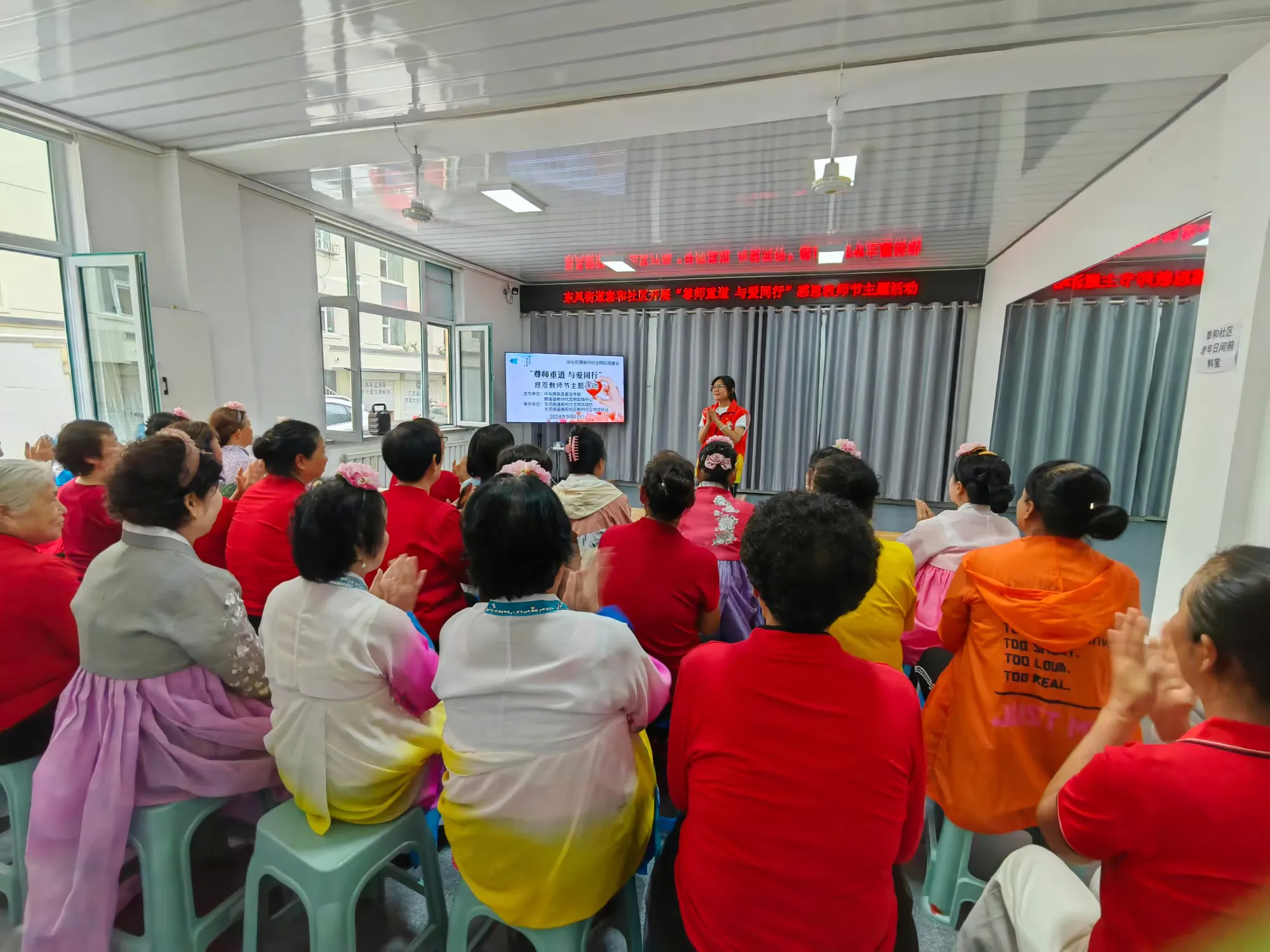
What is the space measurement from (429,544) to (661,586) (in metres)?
0.73

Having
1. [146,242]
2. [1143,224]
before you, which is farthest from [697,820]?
[146,242]

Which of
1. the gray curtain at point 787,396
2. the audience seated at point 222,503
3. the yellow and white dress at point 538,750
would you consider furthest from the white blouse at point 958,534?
the gray curtain at point 787,396

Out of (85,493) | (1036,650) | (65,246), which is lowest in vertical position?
(1036,650)

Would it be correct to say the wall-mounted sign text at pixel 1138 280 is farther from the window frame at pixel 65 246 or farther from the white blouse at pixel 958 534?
the window frame at pixel 65 246

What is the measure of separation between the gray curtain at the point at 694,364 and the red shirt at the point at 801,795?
586cm

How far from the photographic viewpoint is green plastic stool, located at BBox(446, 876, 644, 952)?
1.05 meters

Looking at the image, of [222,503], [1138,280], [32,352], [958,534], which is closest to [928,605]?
[958,534]

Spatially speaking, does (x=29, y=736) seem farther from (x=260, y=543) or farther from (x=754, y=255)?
(x=754, y=255)

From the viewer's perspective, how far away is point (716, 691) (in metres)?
0.89

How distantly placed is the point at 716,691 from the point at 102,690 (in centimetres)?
132

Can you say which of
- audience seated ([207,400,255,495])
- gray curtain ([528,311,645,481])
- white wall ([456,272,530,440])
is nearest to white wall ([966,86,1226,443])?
gray curtain ([528,311,645,481])

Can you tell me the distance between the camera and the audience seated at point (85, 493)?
182 centimetres

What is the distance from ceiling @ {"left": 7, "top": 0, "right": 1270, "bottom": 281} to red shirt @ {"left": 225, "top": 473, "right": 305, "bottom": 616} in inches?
67.5

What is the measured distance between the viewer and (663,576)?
156 cm
